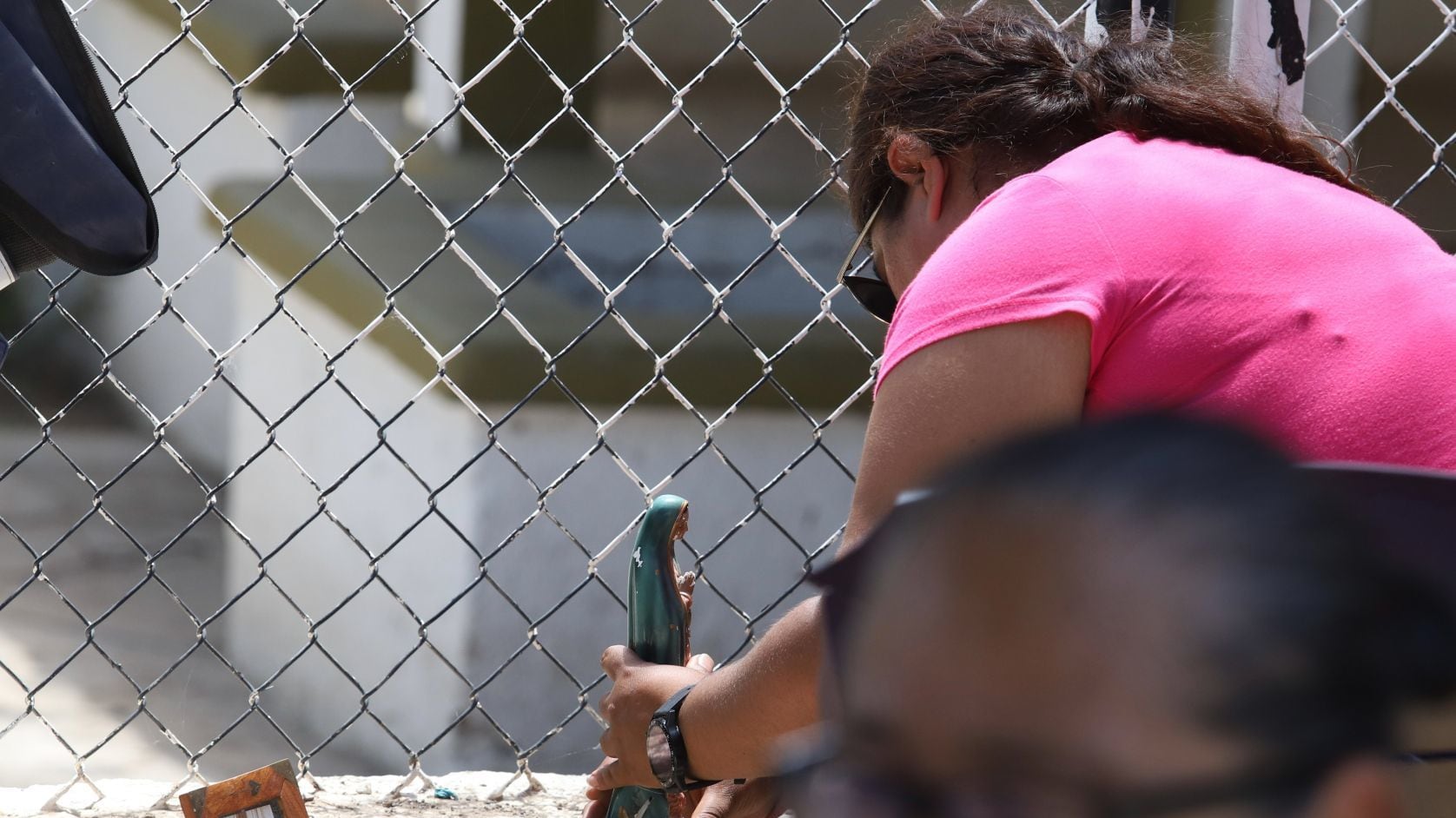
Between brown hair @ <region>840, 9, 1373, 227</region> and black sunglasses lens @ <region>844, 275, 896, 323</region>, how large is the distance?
147mm

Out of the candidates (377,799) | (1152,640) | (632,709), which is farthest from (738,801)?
(1152,640)

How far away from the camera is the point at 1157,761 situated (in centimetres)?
38

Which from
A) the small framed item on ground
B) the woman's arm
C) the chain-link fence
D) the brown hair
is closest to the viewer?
the woman's arm

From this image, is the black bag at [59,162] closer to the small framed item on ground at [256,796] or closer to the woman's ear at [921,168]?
the small framed item on ground at [256,796]

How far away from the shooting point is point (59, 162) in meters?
1.12

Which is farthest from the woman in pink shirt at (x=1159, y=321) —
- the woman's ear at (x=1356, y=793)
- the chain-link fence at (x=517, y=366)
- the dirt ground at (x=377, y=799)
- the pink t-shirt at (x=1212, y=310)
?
the chain-link fence at (x=517, y=366)

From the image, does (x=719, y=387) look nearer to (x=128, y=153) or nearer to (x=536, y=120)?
(x=536, y=120)

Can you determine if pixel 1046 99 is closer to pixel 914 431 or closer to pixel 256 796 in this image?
pixel 914 431

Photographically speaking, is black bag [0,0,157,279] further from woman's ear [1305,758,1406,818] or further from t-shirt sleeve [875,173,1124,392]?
woman's ear [1305,758,1406,818]

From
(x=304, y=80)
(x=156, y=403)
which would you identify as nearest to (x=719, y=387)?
(x=304, y=80)

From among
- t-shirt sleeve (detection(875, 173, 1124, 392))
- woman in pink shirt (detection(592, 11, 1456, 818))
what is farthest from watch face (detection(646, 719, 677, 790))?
t-shirt sleeve (detection(875, 173, 1124, 392))

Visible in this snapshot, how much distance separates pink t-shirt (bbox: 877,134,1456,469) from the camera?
3.03ft

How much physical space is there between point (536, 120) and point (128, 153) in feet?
5.60

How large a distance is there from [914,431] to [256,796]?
0.88m
